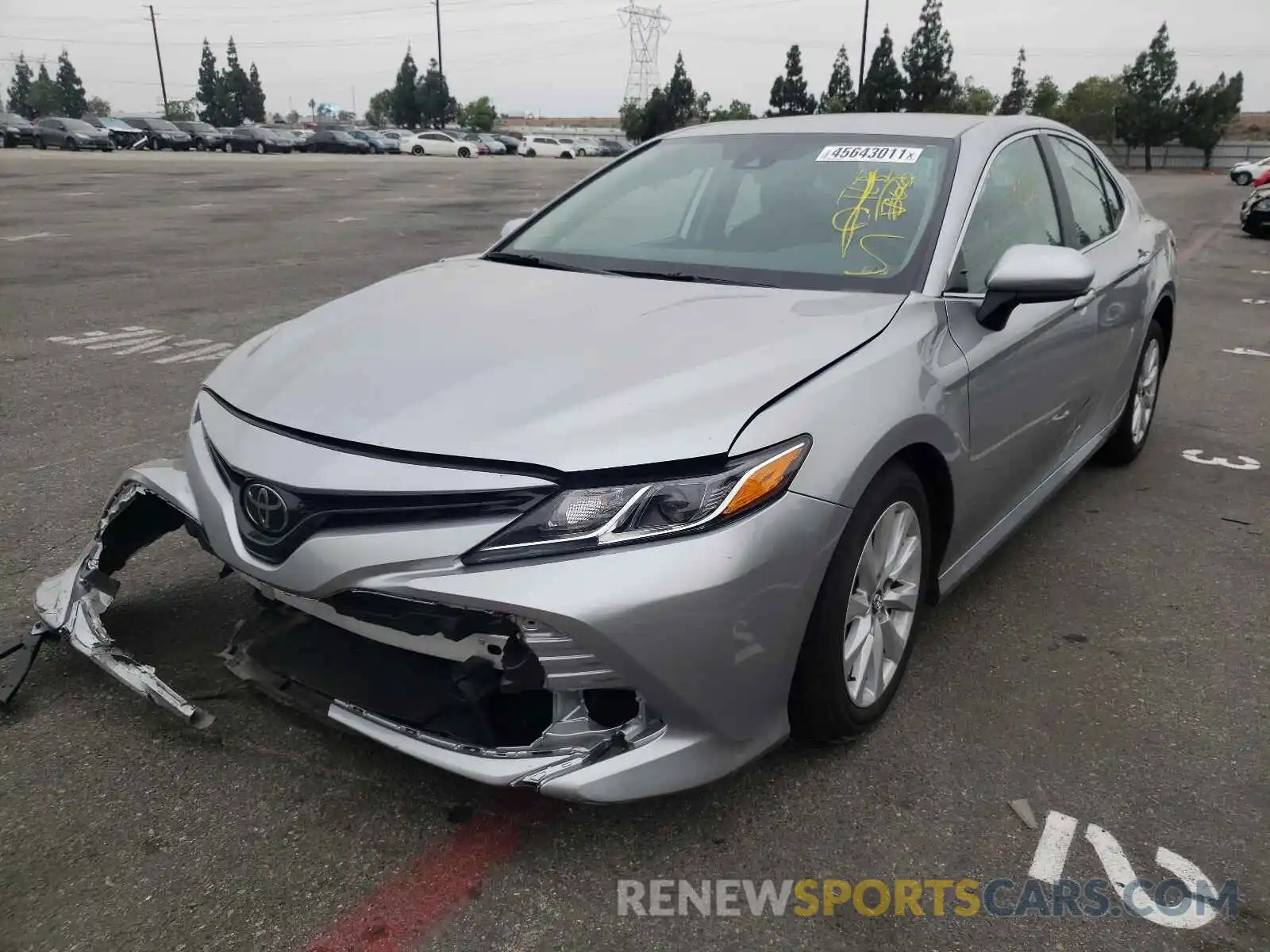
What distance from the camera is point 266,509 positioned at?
2229 millimetres

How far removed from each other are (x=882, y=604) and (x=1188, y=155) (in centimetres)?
8579

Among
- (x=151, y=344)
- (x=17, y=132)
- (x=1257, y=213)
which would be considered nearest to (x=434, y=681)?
(x=151, y=344)

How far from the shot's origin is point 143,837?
227cm

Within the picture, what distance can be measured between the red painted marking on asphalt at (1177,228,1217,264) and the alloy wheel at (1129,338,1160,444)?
9789 millimetres

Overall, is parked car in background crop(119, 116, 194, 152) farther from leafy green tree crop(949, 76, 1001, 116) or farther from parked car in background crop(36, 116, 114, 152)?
leafy green tree crop(949, 76, 1001, 116)

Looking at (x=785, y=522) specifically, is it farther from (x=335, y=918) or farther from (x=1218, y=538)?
(x=1218, y=538)

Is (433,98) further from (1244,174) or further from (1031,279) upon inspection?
(1031,279)

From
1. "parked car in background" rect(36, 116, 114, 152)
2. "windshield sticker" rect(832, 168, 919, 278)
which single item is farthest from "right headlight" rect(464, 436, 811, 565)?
"parked car in background" rect(36, 116, 114, 152)

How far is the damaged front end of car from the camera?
2062mm

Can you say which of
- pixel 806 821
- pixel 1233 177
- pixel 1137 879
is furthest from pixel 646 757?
pixel 1233 177

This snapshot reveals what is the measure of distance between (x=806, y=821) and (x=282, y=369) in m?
1.64

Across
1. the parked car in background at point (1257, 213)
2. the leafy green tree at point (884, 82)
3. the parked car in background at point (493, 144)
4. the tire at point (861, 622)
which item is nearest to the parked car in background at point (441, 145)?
the parked car in background at point (493, 144)

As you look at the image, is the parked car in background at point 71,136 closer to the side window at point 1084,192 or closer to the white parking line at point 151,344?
the white parking line at point 151,344

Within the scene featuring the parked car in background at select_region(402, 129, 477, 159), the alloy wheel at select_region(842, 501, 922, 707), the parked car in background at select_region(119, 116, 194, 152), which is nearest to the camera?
the alloy wheel at select_region(842, 501, 922, 707)
